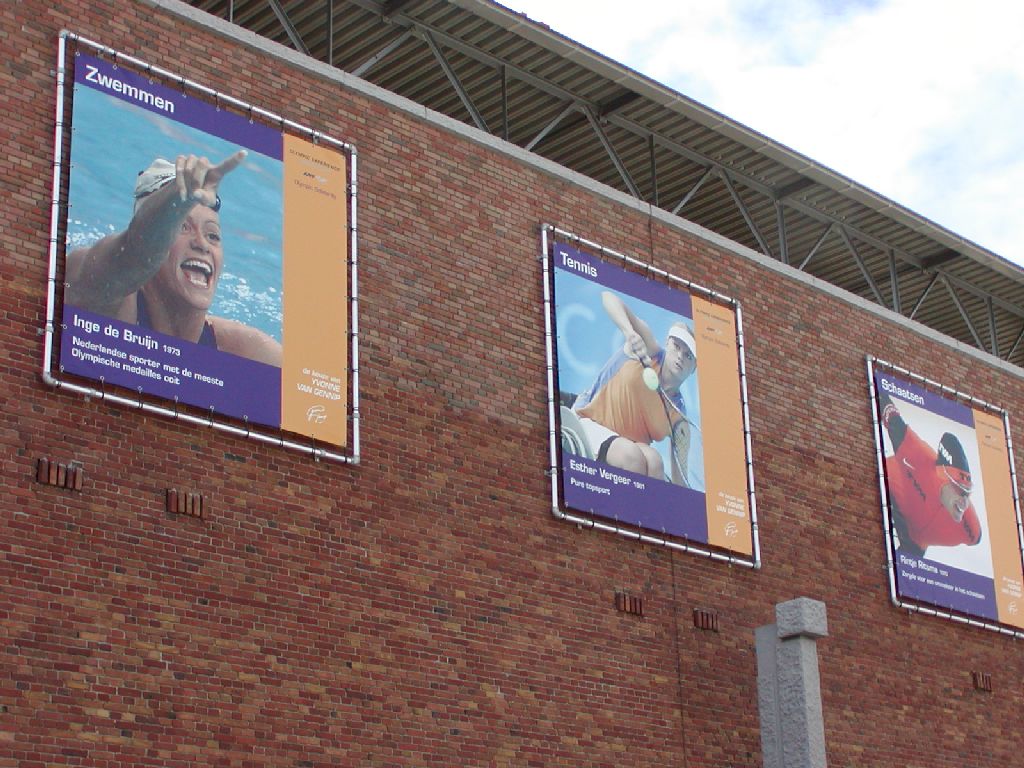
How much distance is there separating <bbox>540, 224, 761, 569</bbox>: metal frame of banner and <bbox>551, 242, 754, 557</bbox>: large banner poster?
0.08 meters

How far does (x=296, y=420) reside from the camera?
1777cm

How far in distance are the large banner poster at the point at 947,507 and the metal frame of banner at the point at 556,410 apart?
3.00m

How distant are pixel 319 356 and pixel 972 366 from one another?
503 inches

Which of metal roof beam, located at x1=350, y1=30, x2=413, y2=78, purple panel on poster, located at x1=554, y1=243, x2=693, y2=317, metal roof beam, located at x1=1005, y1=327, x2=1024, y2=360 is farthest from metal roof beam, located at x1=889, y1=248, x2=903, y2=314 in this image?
metal roof beam, located at x1=350, y1=30, x2=413, y2=78

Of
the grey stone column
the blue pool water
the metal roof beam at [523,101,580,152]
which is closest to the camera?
the blue pool water

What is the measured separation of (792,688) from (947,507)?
7080mm

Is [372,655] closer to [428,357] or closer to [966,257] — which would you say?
[428,357]

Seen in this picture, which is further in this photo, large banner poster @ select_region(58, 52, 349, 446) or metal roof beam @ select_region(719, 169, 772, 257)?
metal roof beam @ select_region(719, 169, 772, 257)

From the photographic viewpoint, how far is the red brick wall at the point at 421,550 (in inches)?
620

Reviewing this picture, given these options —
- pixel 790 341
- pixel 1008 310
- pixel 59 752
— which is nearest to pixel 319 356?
pixel 59 752

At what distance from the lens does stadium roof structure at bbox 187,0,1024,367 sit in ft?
73.9

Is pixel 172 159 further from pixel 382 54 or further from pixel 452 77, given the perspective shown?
pixel 452 77

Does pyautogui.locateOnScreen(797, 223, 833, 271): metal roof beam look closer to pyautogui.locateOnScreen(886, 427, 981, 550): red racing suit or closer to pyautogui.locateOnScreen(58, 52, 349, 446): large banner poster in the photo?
pyautogui.locateOnScreen(886, 427, 981, 550): red racing suit

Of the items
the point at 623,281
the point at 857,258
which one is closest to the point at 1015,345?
the point at 857,258
